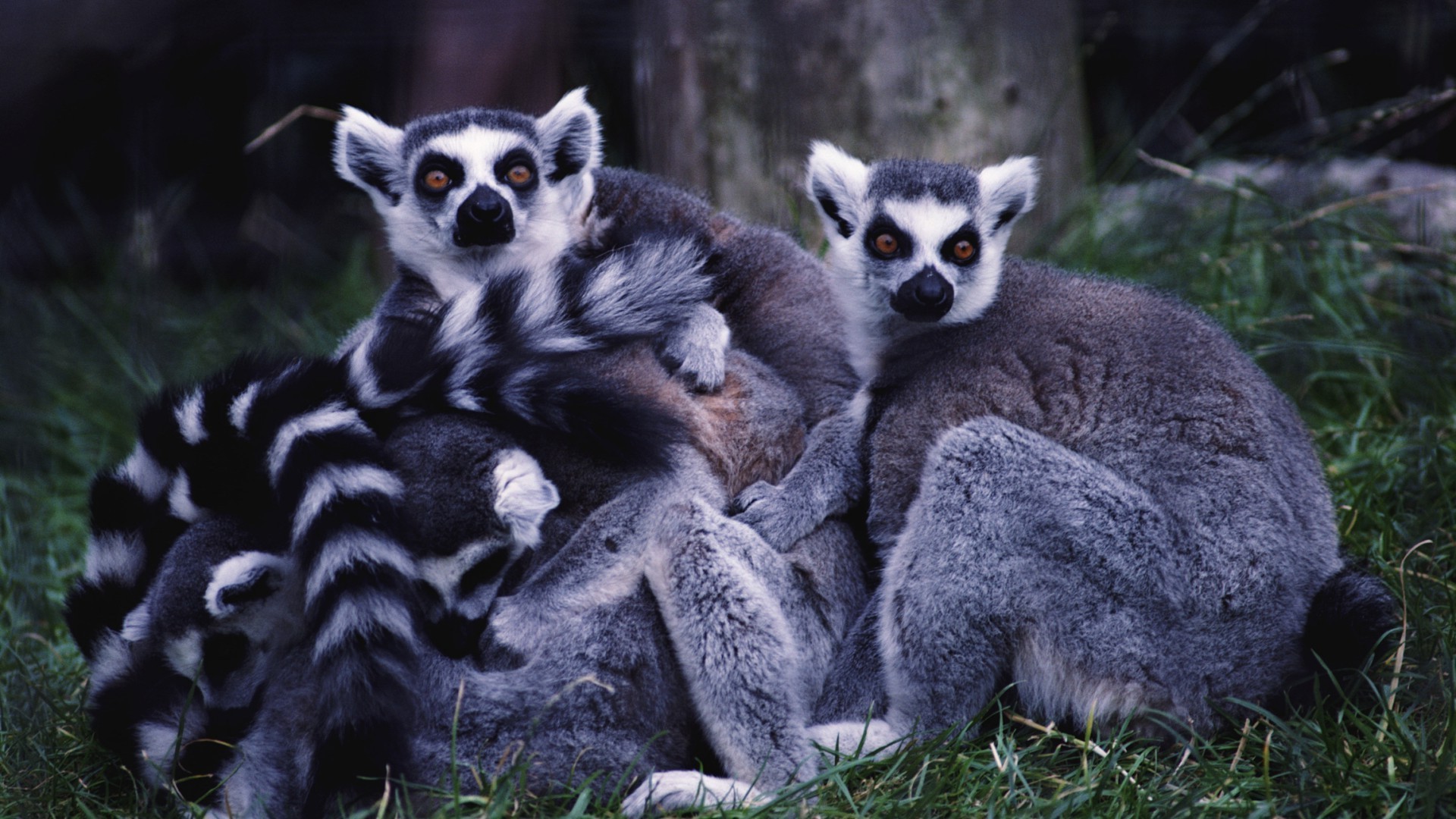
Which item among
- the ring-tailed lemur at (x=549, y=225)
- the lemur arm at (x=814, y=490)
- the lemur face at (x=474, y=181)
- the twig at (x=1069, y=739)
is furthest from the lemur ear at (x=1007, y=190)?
the twig at (x=1069, y=739)

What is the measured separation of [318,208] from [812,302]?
5.24 m

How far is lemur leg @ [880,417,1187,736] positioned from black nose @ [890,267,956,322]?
58cm

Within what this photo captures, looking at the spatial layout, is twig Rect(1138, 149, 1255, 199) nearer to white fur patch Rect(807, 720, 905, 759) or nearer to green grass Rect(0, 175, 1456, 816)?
green grass Rect(0, 175, 1456, 816)

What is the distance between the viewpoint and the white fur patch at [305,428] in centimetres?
272

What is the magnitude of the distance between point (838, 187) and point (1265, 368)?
219cm

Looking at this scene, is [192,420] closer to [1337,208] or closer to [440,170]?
[440,170]

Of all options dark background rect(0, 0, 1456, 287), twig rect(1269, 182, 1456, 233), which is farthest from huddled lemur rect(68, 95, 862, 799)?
twig rect(1269, 182, 1456, 233)

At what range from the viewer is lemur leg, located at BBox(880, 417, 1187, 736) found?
2.91 m

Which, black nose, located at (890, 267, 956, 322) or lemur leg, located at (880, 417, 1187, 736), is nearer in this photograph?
lemur leg, located at (880, 417, 1187, 736)

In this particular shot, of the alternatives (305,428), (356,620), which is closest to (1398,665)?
(356,620)

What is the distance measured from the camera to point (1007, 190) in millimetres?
3711

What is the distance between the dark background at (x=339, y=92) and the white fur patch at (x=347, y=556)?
6.43 ft

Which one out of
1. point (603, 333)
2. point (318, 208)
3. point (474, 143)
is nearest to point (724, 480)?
point (603, 333)

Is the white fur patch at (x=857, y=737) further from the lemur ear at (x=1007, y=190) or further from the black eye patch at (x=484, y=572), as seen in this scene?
the lemur ear at (x=1007, y=190)
